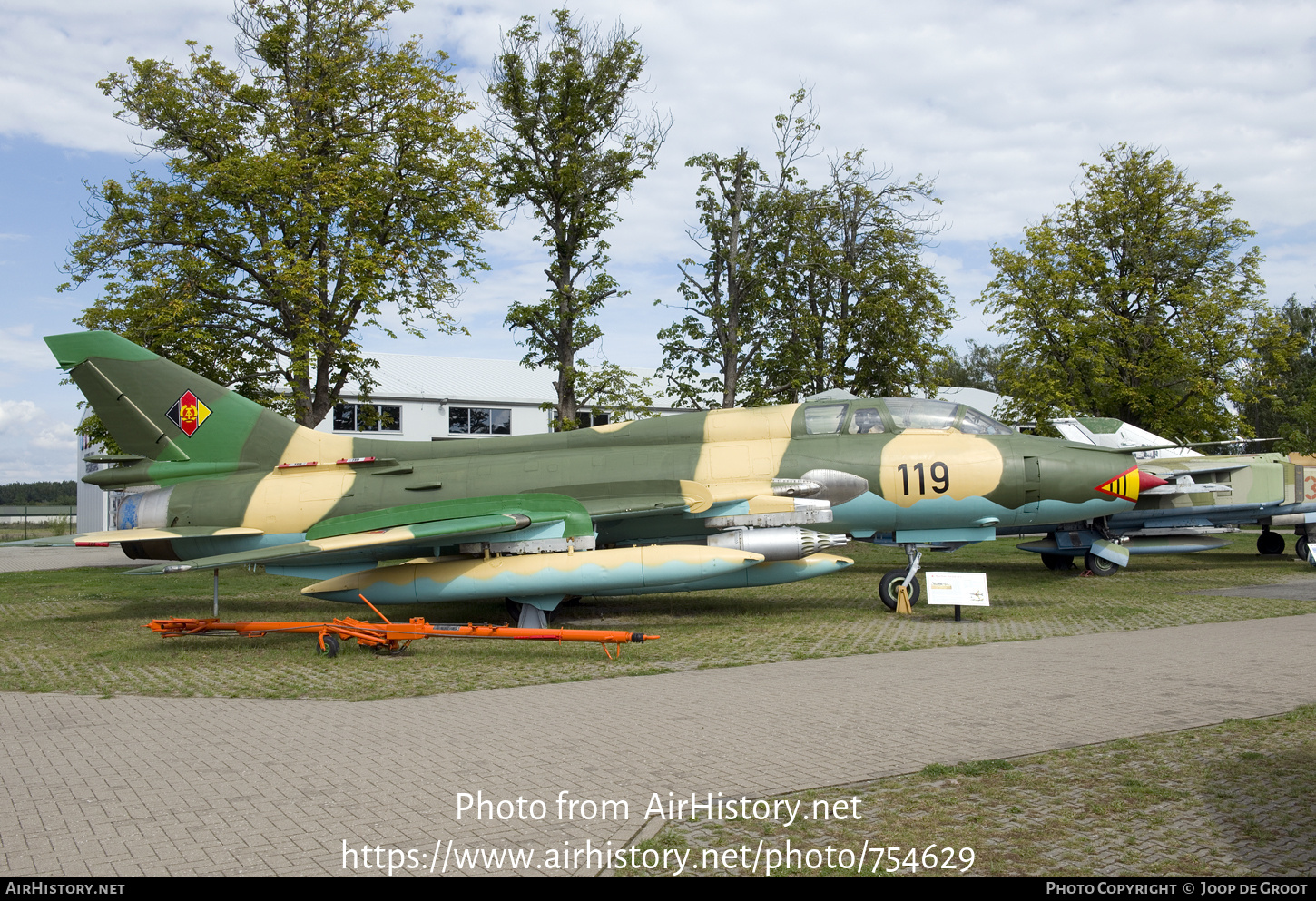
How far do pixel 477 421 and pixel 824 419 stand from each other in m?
28.0

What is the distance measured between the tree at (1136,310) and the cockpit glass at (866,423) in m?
16.1

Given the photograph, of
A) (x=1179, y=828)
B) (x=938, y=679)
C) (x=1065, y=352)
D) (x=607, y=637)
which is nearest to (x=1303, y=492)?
(x=1065, y=352)

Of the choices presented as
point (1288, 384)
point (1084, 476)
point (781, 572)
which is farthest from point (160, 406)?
point (1288, 384)

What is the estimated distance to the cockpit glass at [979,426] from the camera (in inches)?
506

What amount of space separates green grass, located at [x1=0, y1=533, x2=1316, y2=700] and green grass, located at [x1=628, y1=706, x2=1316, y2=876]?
4.15 meters

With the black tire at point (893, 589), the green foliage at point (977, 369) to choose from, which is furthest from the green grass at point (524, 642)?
the green foliage at point (977, 369)

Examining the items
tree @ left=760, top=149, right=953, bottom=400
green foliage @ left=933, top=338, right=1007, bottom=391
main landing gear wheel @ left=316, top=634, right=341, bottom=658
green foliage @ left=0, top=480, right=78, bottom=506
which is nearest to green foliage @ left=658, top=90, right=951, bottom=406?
tree @ left=760, top=149, right=953, bottom=400

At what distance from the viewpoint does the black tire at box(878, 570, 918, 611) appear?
42.3 feet

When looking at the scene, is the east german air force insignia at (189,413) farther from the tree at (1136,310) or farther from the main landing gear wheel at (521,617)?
the tree at (1136,310)

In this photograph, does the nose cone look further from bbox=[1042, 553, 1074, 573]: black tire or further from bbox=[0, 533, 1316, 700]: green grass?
bbox=[1042, 553, 1074, 573]: black tire

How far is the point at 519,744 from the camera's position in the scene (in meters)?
5.94

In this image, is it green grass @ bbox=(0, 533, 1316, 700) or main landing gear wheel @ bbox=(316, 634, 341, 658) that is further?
main landing gear wheel @ bbox=(316, 634, 341, 658)

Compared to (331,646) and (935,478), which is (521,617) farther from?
(935,478)

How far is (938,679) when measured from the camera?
7828 millimetres
